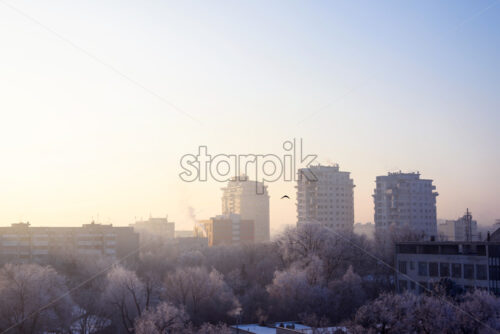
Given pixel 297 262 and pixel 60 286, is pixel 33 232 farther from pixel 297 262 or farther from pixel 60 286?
pixel 297 262

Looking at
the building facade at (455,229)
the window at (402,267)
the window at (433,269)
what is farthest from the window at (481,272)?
the building facade at (455,229)

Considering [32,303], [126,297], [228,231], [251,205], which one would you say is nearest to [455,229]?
[251,205]

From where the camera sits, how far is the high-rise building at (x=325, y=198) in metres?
105

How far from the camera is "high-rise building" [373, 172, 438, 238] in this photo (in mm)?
100375

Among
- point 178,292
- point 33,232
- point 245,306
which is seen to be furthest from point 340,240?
point 33,232

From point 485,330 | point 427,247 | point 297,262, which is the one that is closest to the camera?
point 485,330

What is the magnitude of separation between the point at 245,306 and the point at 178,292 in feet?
17.7

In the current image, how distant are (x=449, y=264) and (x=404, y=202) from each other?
210 ft

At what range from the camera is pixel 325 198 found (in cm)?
10581

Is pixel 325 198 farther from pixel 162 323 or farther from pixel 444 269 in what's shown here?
pixel 162 323

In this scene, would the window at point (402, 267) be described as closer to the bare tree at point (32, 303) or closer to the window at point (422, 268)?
the window at point (422, 268)

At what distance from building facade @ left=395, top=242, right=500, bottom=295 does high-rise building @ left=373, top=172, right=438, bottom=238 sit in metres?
59.8

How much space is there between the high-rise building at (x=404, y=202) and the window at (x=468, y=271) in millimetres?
63523

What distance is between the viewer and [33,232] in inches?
2660
